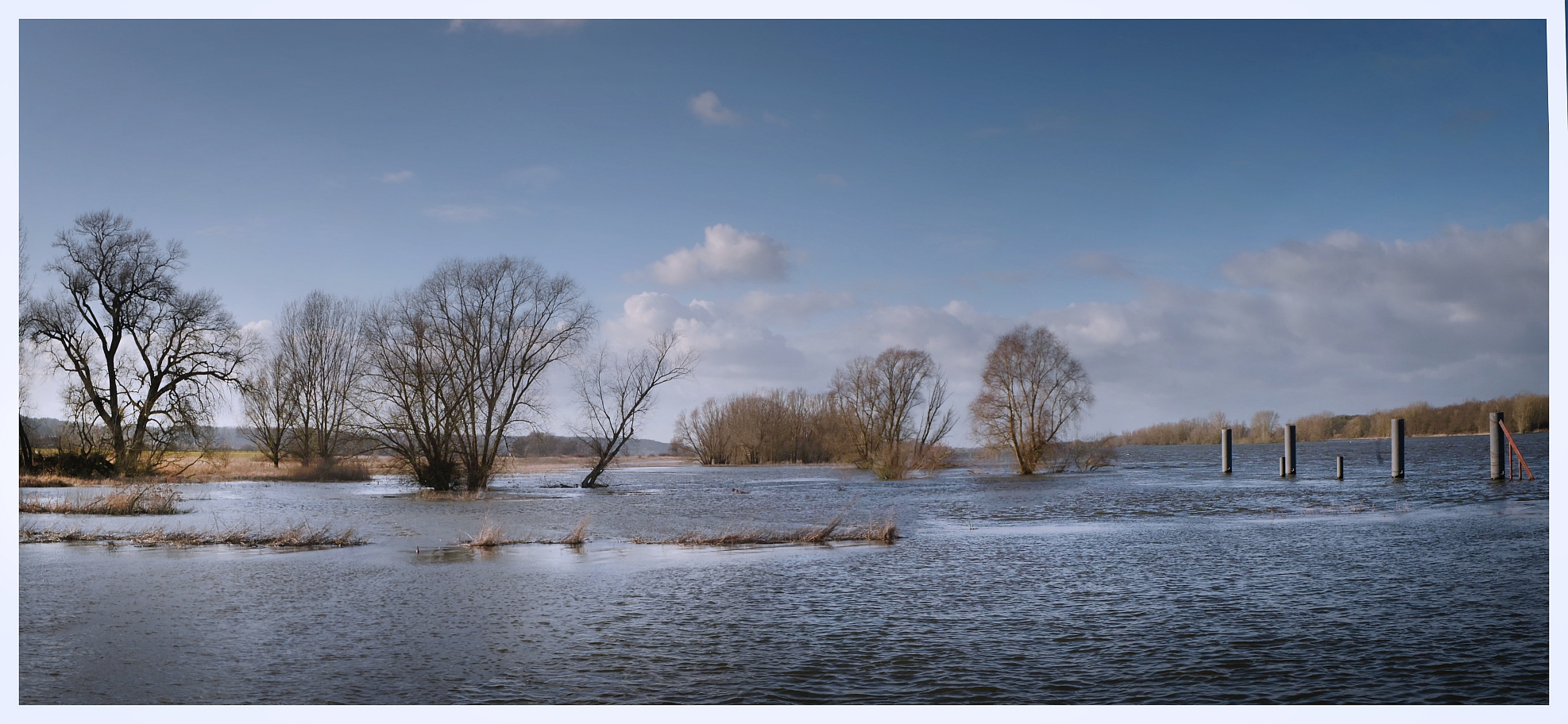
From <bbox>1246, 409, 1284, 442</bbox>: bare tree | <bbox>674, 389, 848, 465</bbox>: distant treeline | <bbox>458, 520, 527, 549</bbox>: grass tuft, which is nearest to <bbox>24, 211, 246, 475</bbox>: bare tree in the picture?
<bbox>458, 520, 527, 549</bbox>: grass tuft

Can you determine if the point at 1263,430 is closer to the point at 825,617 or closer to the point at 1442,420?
the point at 1442,420

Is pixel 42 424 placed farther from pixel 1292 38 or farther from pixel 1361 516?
pixel 1361 516

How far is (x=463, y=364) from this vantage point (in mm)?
28297

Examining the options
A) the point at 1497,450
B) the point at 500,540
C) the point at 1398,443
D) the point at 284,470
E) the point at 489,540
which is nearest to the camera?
the point at 489,540

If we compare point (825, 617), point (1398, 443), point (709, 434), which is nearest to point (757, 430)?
point (709, 434)

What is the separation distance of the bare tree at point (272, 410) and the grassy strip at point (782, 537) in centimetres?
2661

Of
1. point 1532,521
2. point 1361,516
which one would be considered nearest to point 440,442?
point 1361,516

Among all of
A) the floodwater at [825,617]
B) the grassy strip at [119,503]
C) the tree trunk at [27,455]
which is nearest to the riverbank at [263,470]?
the tree trunk at [27,455]

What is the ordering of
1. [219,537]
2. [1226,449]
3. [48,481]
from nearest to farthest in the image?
[219,537] < [48,481] < [1226,449]

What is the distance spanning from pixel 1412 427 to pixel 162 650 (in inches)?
1638

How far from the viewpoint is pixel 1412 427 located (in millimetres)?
36688

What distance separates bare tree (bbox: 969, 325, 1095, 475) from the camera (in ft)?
129

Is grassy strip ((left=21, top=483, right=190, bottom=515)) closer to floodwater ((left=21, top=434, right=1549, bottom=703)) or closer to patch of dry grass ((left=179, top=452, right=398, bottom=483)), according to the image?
floodwater ((left=21, top=434, right=1549, bottom=703))

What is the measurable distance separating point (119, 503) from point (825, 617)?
62.8 feet
